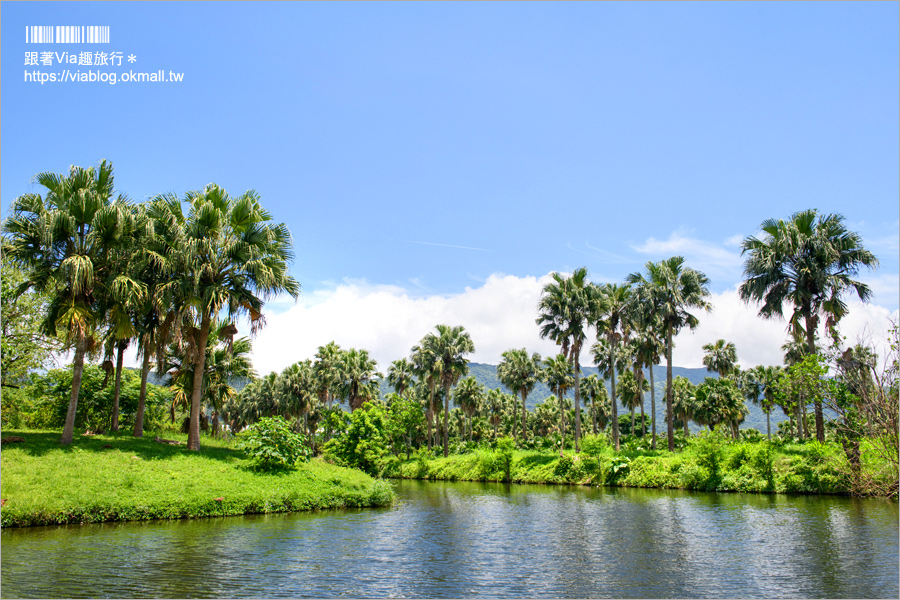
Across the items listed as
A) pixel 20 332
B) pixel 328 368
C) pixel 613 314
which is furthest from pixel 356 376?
pixel 20 332

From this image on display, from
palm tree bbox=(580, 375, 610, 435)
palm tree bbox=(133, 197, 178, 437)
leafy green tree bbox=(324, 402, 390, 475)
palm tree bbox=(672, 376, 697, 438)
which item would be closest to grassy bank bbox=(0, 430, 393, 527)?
palm tree bbox=(133, 197, 178, 437)

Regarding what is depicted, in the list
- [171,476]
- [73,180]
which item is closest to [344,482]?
[171,476]

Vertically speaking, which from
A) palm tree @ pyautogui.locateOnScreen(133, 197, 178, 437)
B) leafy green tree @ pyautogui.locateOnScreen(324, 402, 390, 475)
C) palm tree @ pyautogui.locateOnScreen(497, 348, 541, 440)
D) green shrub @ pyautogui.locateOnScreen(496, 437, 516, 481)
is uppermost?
palm tree @ pyautogui.locateOnScreen(133, 197, 178, 437)

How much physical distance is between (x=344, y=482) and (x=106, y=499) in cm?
1022

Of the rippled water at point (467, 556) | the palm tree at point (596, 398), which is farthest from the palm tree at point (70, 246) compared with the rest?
the palm tree at point (596, 398)

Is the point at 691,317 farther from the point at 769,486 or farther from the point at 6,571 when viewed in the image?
the point at 6,571

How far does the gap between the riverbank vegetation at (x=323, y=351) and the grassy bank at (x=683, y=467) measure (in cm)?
13

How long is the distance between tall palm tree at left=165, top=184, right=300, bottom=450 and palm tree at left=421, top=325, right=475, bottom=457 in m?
33.5

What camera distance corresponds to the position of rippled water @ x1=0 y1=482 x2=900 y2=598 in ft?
39.4

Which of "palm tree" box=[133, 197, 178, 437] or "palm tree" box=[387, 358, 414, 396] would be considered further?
"palm tree" box=[387, 358, 414, 396]

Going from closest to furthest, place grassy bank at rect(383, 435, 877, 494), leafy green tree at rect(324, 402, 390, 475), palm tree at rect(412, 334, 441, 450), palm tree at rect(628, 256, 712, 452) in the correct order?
grassy bank at rect(383, 435, 877, 494) → leafy green tree at rect(324, 402, 390, 475) → palm tree at rect(628, 256, 712, 452) → palm tree at rect(412, 334, 441, 450)

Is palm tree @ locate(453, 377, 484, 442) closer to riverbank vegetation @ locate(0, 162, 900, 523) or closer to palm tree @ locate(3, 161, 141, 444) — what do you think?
riverbank vegetation @ locate(0, 162, 900, 523)

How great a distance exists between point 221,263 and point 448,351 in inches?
1428

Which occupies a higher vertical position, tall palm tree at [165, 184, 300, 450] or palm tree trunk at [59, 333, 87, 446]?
tall palm tree at [165, 184, 300, 450]
